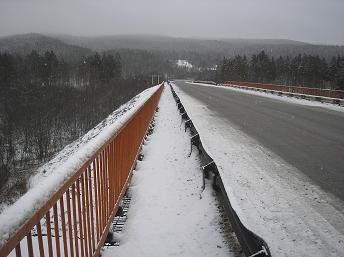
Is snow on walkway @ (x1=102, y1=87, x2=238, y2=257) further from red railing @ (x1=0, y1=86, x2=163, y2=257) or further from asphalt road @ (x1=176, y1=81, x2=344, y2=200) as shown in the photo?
asphalt road @ (x1=176, y1=81, x2=344, y2=200)

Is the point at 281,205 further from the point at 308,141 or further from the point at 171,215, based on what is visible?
the point at 308,141

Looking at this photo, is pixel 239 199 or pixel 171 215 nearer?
pixel 171 215

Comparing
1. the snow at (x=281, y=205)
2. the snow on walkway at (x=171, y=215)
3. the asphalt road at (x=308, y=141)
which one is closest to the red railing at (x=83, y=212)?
the snow on walkway at (x=171, y=215)

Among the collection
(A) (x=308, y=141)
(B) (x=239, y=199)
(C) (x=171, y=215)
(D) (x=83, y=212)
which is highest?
(D) (x=83, y=212)

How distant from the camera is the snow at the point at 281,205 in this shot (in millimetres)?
3975

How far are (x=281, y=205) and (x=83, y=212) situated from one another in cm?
308

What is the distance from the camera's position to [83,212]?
3.29m

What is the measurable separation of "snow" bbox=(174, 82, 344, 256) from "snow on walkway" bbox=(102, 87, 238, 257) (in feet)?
1.57

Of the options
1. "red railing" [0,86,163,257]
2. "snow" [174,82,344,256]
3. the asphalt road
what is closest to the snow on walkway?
"red railing" [0,86,163,257]

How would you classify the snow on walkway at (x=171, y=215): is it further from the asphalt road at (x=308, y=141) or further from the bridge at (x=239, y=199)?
the asphalt road at (x=308, y=141)

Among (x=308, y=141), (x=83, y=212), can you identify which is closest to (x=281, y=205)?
(x=83, y=212)

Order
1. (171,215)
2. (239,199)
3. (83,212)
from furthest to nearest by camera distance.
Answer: (239,199) → (171,215) → (83,212)

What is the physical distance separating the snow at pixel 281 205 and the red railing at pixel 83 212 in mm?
1650

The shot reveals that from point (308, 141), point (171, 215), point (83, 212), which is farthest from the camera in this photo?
point (308, 141)
